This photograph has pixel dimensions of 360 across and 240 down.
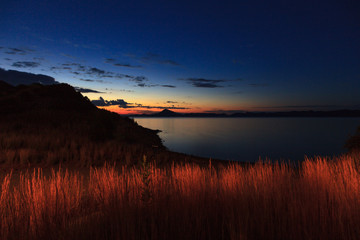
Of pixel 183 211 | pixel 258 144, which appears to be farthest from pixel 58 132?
pixel 258 144

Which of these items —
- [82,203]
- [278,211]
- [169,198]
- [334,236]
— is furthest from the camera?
[82,203]

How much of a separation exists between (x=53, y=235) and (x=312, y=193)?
10.4ft

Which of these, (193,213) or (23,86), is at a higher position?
(23,86)

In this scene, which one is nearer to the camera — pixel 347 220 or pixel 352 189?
pixel 347 220

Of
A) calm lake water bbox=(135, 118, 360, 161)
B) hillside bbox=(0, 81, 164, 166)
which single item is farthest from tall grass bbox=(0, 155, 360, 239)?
calm lake water bbox=(135, 118, 360, 161)

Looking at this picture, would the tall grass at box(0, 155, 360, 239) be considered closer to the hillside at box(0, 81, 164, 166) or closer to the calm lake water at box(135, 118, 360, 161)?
the hillside at box(0, 81, 164, 166)

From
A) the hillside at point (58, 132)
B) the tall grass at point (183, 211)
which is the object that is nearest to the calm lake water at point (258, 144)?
the tall grass at point (183, 211)

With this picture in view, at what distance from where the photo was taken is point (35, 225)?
211 cm

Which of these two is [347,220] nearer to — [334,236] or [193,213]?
[334,236]

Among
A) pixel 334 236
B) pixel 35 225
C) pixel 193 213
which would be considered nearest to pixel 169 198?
pixel 193 213

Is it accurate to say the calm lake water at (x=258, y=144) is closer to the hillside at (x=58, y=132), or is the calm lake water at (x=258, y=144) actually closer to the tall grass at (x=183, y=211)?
the tall grass at (x=183, y=211)

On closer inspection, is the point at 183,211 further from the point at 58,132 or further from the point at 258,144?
the point at 258,144

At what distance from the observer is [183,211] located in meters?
2.28

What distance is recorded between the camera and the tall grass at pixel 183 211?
1.93m
